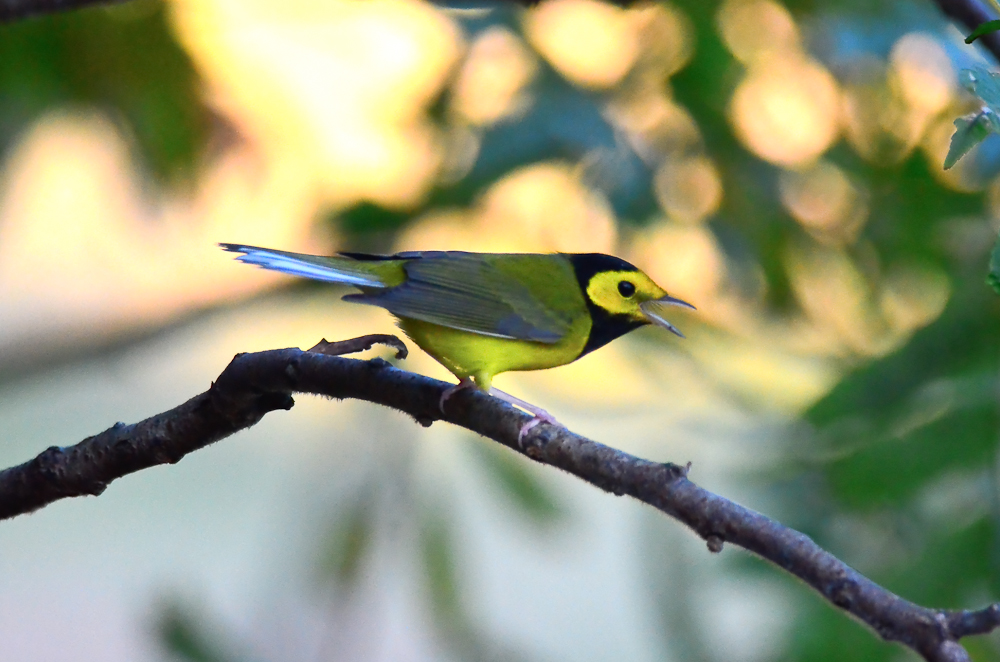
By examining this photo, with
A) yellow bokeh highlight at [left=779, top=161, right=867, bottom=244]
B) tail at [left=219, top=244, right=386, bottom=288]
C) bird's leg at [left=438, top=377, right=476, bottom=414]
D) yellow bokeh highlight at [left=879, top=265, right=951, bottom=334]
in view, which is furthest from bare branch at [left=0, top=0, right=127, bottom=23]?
yellow bokeh highlight at [left=879, top=265, right=951, bottom=334]

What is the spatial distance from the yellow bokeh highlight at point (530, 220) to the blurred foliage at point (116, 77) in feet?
1.85

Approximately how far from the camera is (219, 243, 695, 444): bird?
1.39m

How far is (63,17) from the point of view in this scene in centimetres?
212

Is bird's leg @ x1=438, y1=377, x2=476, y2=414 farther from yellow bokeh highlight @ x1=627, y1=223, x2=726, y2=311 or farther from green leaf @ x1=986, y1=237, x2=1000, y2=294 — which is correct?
yellow bokeh highlight @ x1=627, y1=223, x2=726, y2=311

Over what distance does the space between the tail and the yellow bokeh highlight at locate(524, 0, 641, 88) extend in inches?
37.1

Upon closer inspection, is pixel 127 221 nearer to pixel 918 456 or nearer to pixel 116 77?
pixel 116 77

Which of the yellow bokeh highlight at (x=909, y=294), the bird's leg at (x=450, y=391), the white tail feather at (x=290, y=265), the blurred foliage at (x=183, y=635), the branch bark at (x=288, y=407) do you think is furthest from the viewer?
the yellow bokeh highlight at (x=909, y=294)

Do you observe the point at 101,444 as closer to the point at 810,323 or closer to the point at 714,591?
the point at 714,591

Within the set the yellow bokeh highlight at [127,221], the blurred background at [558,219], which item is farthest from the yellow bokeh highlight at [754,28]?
the yellow bokeh highlight at [127,221]

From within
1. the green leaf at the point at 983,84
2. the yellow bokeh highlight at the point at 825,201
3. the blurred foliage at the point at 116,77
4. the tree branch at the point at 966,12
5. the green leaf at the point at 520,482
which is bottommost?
the green leaf at the point at 983,84

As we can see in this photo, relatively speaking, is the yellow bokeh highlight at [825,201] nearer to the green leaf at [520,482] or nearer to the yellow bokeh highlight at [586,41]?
the yellow bokeh highlight at [586,41]

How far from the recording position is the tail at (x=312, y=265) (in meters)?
1.18

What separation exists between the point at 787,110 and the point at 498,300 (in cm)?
110

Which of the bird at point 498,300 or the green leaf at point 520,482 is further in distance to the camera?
the green leaf at point 520,482
